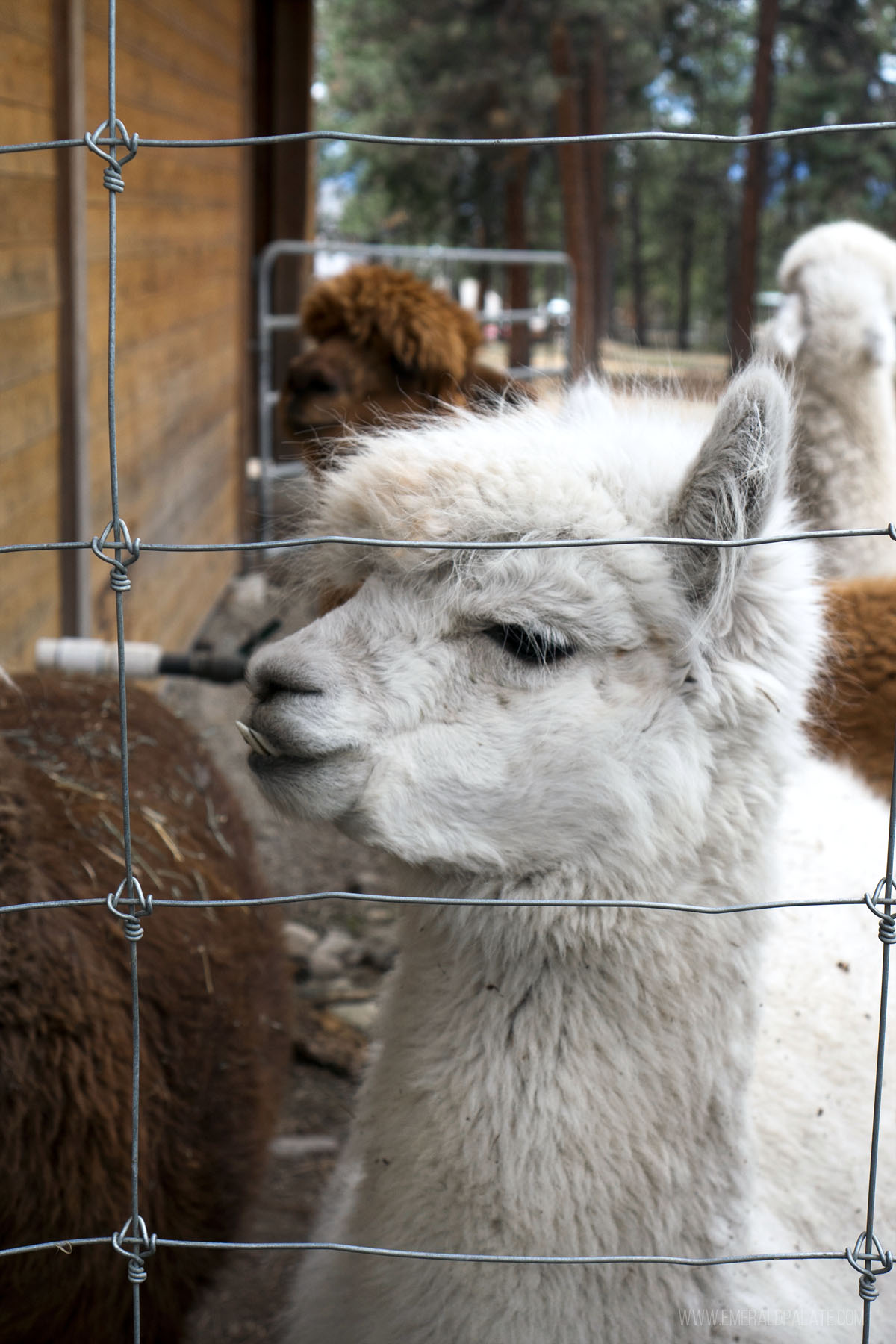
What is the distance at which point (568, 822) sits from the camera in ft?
4.86

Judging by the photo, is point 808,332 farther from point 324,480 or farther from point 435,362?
point 324,480

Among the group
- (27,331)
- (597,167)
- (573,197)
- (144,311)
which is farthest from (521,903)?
(597,167)

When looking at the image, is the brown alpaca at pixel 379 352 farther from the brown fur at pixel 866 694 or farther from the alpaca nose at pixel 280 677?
the alpaca nose at pixel 280 677

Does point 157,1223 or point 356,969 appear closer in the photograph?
point 157,1223

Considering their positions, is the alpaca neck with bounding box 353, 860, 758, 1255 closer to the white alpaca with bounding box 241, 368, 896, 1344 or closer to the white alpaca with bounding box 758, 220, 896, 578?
the white alpaca with bounding box 241, 368, 896, 1344

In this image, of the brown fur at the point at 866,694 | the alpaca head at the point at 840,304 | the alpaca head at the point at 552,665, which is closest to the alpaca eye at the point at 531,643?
the alpaca head at the point at 552,665

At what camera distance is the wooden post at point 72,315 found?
3447 mm

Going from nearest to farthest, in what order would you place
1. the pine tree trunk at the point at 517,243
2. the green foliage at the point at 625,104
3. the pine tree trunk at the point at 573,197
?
the pine tree trunk at the point at 517,243
the pine tree trunk at the point at 573,197
the green foliage at the point at 625,104

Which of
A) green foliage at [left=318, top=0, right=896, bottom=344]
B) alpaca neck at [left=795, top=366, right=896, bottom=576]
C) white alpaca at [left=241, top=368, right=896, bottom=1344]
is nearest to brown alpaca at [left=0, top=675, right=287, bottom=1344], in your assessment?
white alpaca at [left=241, top=368, right=896, bottom=1344]

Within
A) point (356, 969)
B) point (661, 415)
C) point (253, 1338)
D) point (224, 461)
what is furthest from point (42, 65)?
point (224, 461)

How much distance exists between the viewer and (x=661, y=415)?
1.77 meters

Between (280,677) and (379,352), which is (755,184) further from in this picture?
(280,677)

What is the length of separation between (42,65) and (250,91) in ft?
17.4

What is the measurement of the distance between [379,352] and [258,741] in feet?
9.51
